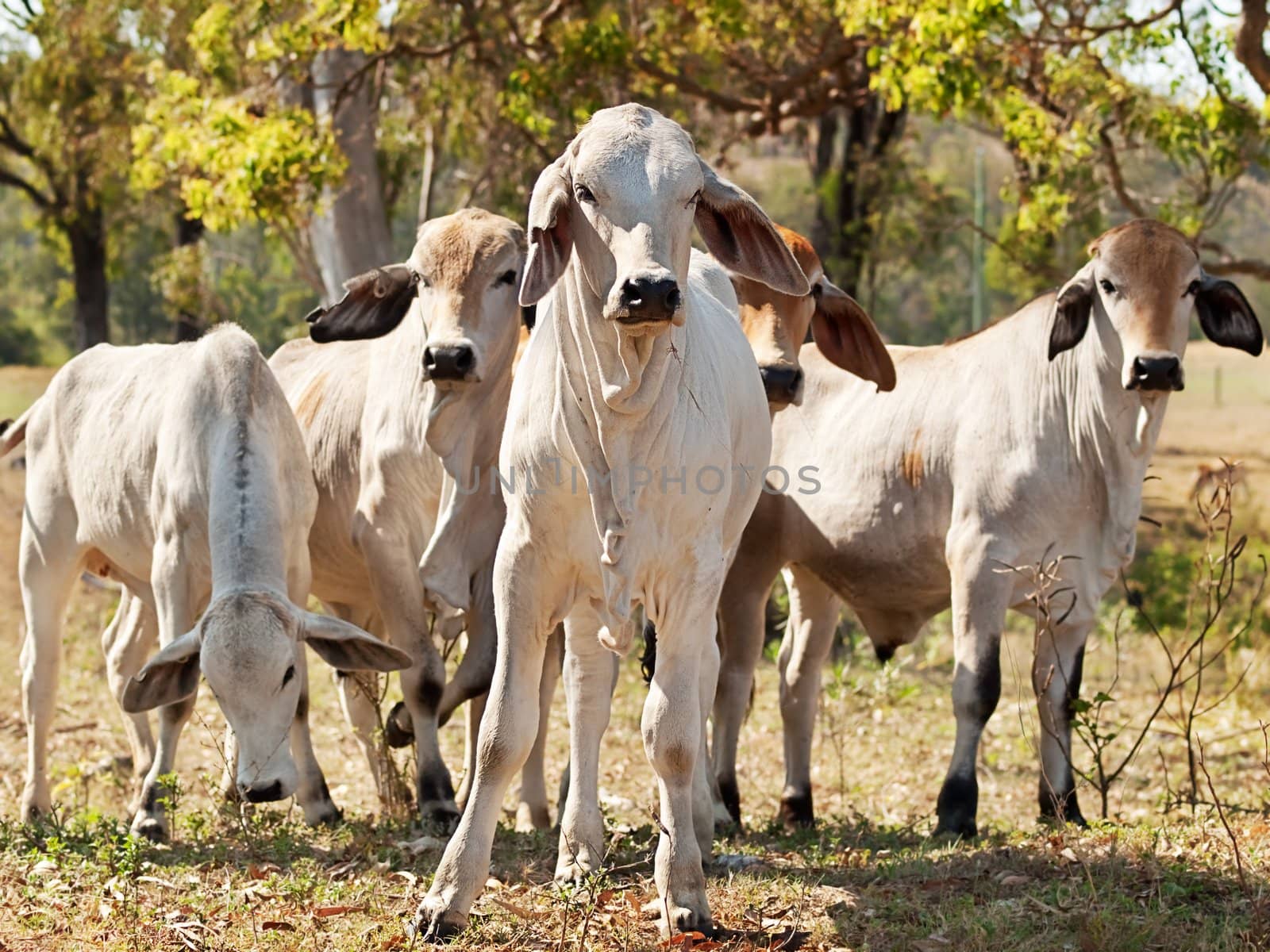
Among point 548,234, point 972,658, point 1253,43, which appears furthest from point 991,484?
point 1253,43

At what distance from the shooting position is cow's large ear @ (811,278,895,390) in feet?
21.2

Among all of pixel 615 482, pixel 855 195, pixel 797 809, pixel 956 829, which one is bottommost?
pixel 797 809

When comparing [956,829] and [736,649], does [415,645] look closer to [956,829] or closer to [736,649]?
[736,649]

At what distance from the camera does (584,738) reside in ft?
15.8

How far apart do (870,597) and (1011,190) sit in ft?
17.9

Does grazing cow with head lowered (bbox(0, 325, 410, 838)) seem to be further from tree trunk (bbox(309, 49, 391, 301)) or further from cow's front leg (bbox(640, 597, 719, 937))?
tree trunk (bbox(309, 49, 391, 301))

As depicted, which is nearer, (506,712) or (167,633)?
(506,712)

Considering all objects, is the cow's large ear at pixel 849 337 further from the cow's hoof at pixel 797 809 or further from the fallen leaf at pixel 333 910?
the fallen leaf at pixel 333 910

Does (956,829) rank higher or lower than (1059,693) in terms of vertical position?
lower

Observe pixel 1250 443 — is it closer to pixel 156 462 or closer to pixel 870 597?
pixel 870 597

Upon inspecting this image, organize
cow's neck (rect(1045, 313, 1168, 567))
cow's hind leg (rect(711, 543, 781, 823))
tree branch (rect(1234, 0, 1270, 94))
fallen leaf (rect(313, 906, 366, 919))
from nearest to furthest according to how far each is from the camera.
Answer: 1. fallen leaf (rect(313, 906, 366, 919))
2. cow's neck (rect(1045, 313, 1168, 567))
3. cow's hind leg (rect(711, 543, 781, 823))
4. tree branch (rect(1234, 0, 1270, 94))

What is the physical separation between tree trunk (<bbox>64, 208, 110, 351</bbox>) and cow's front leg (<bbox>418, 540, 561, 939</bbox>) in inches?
576

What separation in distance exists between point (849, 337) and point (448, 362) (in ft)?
6.01

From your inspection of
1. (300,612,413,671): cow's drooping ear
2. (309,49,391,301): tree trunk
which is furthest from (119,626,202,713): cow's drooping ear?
(309,49,391,301): tree trunk
